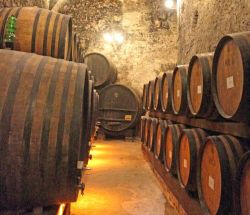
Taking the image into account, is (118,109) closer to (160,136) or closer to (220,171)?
(160,136)

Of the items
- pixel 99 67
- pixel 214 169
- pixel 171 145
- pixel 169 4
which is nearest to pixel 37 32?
pixel 171 145

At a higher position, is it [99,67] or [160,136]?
[99,67]

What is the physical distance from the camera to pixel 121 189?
172 inches

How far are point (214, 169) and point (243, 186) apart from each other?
0.42 m

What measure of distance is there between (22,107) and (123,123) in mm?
8068

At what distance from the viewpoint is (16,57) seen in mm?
Answer: 2154

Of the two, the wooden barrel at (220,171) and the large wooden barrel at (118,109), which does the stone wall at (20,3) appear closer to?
the wooden barrel at (220,171)

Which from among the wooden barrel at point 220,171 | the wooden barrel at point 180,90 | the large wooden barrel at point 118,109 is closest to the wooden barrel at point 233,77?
the wooden barrel at point 220,171

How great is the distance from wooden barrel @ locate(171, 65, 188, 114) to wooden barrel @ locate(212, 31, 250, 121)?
1.14 metres

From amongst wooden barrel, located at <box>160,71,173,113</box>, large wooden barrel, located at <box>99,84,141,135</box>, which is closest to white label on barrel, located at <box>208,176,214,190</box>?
wooden barrel, located at <box>160,71,173,113</box>

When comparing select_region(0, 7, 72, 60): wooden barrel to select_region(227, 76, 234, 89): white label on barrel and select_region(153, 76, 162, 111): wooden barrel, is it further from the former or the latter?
select_region(153, 76, 162, 111): wooden barrel

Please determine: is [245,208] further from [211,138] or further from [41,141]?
[41,141]

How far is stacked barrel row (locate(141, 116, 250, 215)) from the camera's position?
1.88 meters

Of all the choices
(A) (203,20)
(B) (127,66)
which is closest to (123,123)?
(B) (127,66)
